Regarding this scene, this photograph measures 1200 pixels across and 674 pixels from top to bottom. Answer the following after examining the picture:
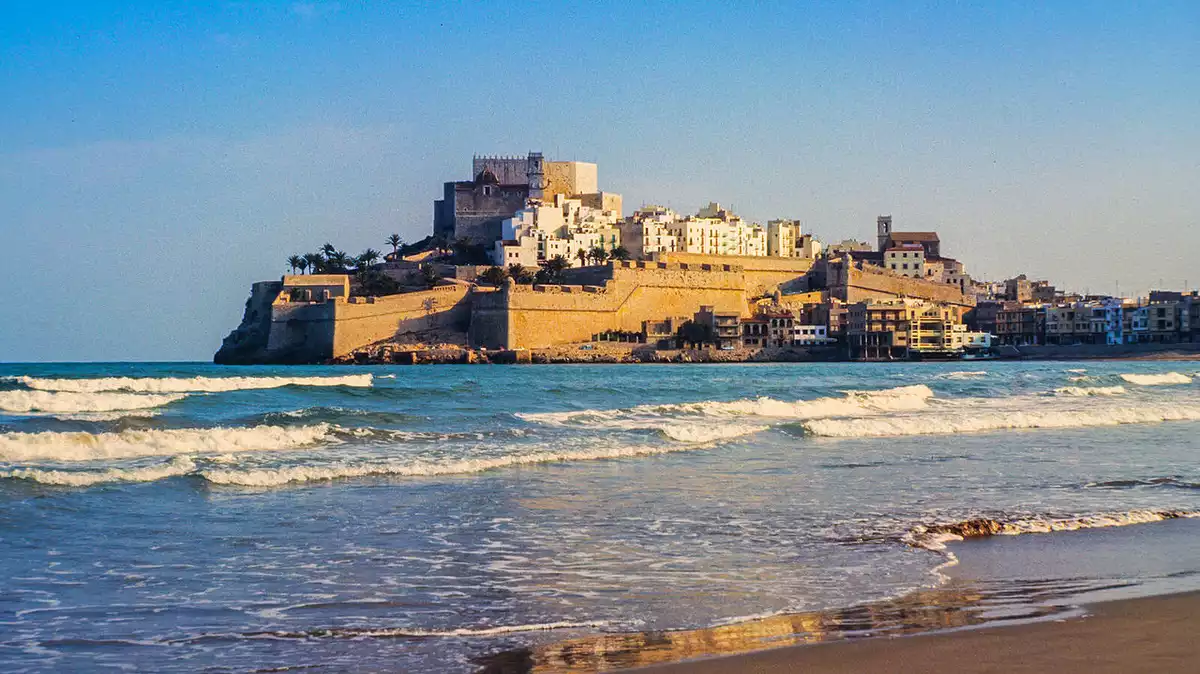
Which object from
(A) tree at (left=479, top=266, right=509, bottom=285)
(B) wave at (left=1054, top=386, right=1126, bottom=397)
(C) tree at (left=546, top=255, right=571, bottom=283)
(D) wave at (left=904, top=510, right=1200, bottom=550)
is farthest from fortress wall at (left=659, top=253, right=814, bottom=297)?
(D) wave at (left=904, top=510, right=1200, bottom=550)

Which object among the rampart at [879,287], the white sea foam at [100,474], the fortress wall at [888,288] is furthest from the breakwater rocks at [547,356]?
the white sea foam at [100,474]

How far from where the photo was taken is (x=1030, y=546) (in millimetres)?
6531

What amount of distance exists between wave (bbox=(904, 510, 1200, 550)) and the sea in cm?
3

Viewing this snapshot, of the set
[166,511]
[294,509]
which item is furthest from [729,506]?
[166,511]

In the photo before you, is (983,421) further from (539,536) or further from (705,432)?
(539,536)

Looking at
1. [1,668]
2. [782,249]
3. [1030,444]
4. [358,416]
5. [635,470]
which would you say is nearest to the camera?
[1,668]

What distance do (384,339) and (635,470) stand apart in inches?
1596

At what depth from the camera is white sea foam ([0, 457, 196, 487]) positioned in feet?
29.1

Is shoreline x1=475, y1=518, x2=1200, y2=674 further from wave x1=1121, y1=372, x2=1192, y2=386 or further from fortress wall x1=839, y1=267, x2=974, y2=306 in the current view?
fortress wall x1=839, y1=267, x2=974, y2=306

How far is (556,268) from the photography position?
56438 millimetres

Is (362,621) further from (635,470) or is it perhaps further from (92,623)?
(635,470)

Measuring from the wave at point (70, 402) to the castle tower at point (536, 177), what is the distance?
46.7 metres

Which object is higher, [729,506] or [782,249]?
[782,249]

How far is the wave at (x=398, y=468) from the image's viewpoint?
9227mm
